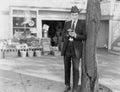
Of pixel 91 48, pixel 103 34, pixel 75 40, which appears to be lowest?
pixel 91 48

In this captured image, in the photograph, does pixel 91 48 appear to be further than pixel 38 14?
No

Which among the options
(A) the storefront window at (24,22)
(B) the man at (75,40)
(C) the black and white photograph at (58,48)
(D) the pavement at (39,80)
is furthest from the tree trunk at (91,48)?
(A) the storefront window at (24,22)

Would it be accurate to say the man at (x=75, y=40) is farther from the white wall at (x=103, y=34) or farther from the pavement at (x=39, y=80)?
the white wall at (x=103, y=34)

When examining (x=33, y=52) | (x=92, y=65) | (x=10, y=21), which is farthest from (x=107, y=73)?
(x=10, y=21)

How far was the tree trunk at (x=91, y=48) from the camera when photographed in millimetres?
4863

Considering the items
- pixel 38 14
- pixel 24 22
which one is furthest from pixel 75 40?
pixel 38 14

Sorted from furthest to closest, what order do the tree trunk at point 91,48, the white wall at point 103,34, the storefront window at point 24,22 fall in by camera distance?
1. the white wall at point 103,34
2. the storefront window at point 24,22
3. the tree trunk at point 91,48

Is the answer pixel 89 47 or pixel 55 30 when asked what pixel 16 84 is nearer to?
pixel 89 47

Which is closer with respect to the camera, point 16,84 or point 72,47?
point 72,47

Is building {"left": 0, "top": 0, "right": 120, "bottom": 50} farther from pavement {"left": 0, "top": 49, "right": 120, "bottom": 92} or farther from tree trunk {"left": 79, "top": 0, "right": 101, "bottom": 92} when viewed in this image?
tree trunk {"left": 79, "top": 0, "right": 101, "bottom": 92}

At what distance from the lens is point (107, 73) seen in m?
7.63

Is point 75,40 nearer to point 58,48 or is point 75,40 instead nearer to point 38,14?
point 58,48

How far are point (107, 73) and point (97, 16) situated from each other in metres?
3.36

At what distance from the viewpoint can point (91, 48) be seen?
4871mm
